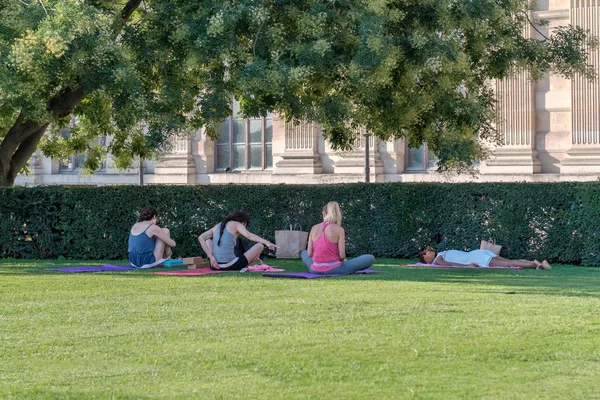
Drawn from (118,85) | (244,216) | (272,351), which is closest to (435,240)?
(244,216)

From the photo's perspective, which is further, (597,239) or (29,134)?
(29,134)

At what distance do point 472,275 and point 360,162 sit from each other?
65.7 feet

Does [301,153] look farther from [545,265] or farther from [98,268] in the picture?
[545,265]

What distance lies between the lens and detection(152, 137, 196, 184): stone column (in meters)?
41.5

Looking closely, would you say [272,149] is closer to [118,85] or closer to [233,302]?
[118,85]

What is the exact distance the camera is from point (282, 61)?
19406 millimetres

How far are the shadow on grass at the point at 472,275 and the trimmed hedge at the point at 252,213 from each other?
41.9 inches

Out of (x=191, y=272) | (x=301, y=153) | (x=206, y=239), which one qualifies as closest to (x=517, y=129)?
(x=301, y=153)

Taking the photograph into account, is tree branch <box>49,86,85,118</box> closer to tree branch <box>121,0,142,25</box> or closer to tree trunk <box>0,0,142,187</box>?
tree trunk <box>0,0,142,187</box>

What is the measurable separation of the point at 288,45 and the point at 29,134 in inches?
269

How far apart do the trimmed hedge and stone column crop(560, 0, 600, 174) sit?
40.4 ft

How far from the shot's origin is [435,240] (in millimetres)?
21734

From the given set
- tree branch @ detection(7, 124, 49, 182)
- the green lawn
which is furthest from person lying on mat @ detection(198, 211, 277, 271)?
tree branch @ detection(7, 124, 49, 182)

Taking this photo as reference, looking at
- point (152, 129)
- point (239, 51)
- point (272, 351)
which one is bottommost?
point (272, 351)
